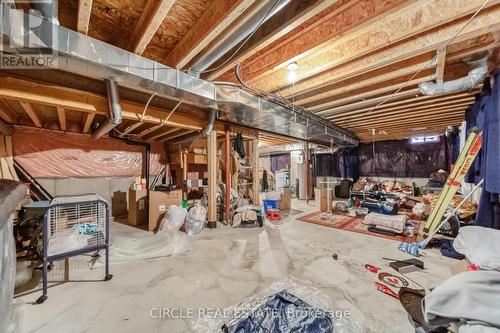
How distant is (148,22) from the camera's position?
59.2 inches

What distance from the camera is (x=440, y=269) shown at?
89.5 inches

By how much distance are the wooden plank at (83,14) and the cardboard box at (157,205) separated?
2.69 m

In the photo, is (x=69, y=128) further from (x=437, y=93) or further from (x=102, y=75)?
(x=437, y=93)

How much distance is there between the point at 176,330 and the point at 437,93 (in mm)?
3897

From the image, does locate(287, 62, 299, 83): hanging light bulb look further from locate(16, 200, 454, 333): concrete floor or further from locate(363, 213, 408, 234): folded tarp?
locate(363, 213, 408, 234): folded tarp

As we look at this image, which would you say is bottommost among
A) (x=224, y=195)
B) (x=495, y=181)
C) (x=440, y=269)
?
(x=440, y=269)

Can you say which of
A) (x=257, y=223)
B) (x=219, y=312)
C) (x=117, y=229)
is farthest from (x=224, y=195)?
(x=219, y=312)

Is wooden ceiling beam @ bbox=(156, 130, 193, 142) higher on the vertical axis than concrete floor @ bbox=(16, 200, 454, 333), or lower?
higher

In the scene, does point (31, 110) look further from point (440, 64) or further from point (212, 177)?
point (440, 64)

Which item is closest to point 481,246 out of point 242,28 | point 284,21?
point 284,21

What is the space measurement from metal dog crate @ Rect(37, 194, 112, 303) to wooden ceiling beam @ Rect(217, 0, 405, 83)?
230cm

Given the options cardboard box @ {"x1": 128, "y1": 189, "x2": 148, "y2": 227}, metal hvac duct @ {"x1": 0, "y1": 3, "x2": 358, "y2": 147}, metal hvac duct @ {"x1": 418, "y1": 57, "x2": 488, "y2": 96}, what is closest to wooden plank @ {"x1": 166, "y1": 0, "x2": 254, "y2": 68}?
metal hvac duct @ {"x1": 0, "y1": 3, "x2": 358, "y2": 147}

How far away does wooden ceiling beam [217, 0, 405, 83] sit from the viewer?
152 cm

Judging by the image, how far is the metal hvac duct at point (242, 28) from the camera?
125cm
